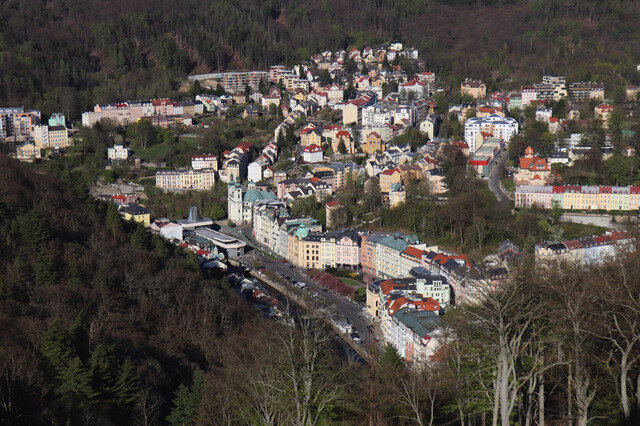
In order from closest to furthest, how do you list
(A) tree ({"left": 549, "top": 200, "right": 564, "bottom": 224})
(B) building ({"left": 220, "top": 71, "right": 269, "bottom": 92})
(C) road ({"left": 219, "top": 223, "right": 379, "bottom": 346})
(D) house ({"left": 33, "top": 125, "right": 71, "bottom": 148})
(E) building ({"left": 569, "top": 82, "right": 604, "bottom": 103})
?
(C) road ({"left": 219, "top": 223, "right": 379, "bottom": 346}) → (A) tree ({"left": 549, "top": 200, "right": 564, "bottom": 224}) → (E) building ({"left": 569, "top": 82, "right": 604, "bottom": 103}) → (D) house ({"left": 33, "top": 125, "right": 71, "bottom": 148}) → (B) building ({"left": 220, "top": 71, "right": 269, "bottom": 92})

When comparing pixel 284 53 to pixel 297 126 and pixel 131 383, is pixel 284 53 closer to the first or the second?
pixel 297 126

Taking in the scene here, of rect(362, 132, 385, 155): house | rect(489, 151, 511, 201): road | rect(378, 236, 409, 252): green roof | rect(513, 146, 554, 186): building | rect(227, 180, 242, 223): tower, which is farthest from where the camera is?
rect(362, 132, 385, 155): house

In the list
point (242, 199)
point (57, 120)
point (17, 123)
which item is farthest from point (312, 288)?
point (17, 123)

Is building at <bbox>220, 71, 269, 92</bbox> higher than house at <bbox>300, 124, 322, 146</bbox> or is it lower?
higher

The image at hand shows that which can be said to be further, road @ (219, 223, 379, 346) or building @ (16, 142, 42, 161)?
building @ (16, 142, 42, 161)

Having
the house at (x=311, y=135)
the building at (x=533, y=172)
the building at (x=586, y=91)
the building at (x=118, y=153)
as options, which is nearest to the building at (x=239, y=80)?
the house at (x=311, y=135)

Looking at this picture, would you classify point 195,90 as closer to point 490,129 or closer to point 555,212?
point 490,129

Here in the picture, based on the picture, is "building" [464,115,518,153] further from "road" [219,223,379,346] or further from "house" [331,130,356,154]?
"road" [219,223,379,346]

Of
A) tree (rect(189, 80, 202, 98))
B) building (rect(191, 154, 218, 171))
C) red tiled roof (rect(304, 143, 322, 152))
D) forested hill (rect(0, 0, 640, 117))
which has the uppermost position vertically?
forested hill (rect(0, 0, 640, 117))

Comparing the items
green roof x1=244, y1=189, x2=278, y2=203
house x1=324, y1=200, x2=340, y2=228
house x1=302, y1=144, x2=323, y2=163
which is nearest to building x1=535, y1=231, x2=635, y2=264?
house x1=324, y1=200, x2=340, y2=228
